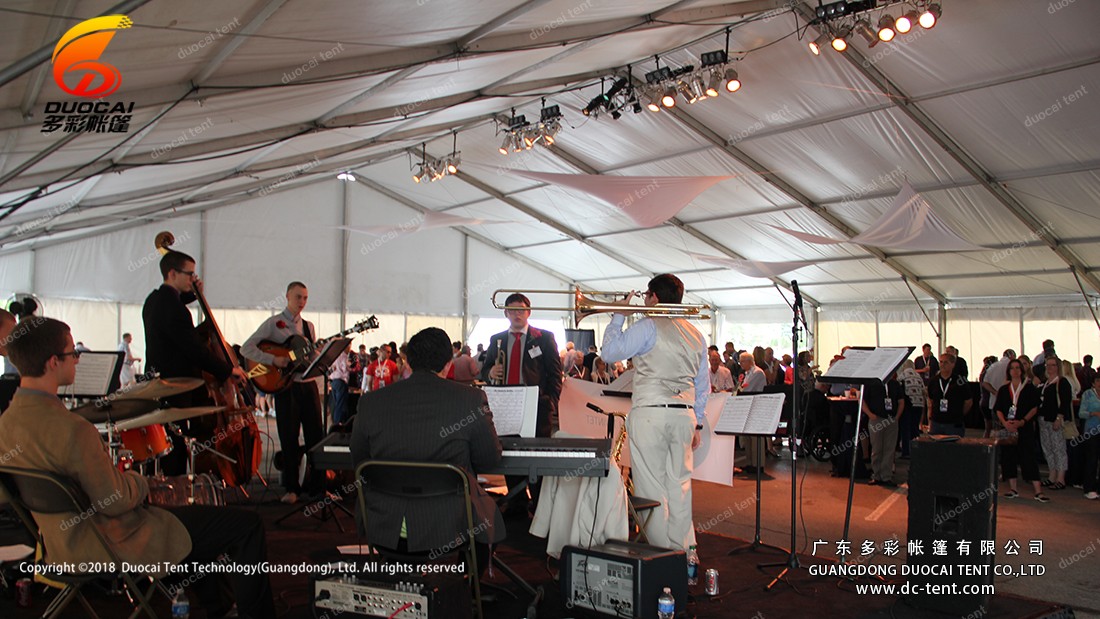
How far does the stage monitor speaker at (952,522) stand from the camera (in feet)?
12.7

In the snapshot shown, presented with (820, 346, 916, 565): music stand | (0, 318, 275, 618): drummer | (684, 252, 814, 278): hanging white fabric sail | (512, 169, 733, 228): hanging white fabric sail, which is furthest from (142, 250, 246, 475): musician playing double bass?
(684, 252, 814, 278): hanging white fabric sail

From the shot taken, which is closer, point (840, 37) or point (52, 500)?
point (52, 500)

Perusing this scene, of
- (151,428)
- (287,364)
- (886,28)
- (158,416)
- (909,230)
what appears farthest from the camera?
(909,230)

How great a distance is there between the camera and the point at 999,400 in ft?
28.8

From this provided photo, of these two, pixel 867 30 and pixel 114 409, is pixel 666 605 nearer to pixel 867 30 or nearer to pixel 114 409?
pixel 114 409

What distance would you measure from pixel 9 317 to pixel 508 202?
14881 millimetres

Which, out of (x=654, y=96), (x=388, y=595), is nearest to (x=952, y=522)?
(x=388, y=595)

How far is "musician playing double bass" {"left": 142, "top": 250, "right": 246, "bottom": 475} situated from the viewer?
4.92 metres

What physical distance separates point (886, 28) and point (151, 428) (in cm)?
763

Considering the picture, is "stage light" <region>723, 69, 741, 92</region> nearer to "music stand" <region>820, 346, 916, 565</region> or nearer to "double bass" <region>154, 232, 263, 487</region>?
"music stand" <region>820, 346, 916, 565</region>

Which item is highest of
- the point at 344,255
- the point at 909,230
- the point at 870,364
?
the point at 344,255

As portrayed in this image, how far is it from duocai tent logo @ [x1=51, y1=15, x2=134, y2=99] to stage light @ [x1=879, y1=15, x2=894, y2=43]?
685 cm

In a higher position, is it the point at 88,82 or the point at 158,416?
the point at 88,82

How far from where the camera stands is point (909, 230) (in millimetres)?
9289
